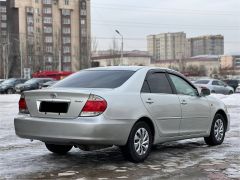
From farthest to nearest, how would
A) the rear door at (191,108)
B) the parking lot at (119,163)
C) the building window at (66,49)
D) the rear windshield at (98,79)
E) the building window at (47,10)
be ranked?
the building window at (66,49), the building window at (47,10), the rear door at (191,108), the rear windshield at (98,79), the parking lot at (119,163)

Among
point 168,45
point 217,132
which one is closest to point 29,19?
point 168,45

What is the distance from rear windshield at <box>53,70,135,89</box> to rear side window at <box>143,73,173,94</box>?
1.27ft

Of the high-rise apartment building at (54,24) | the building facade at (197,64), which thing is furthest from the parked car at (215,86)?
the building facade at (197,64)

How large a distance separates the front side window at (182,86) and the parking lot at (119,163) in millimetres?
1060

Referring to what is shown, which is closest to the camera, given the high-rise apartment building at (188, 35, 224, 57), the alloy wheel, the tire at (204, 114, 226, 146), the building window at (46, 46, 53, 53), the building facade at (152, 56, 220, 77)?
the alloy wheel

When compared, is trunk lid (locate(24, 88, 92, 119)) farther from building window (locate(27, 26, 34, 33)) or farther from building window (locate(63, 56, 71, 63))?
building window (locate(63, 56, 71, 63))

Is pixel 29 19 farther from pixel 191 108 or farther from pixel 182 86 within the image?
pixel 191 108

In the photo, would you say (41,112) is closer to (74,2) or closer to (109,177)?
(109,177)

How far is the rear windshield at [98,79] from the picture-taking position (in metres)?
7.79

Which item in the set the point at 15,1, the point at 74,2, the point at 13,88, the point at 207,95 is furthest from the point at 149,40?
the point at 207,95

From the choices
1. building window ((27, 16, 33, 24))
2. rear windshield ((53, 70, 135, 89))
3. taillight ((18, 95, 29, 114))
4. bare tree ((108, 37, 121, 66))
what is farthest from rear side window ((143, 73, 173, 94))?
building window ((27, 16, 33, 24))

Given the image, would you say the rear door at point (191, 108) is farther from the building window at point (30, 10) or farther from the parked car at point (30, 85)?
the building window at point (30, 10)

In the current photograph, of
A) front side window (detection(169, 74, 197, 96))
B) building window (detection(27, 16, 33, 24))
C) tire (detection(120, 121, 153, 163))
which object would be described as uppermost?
building window (detection(27, 16, 33, 24))

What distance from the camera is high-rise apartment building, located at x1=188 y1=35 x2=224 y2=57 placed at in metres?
151
